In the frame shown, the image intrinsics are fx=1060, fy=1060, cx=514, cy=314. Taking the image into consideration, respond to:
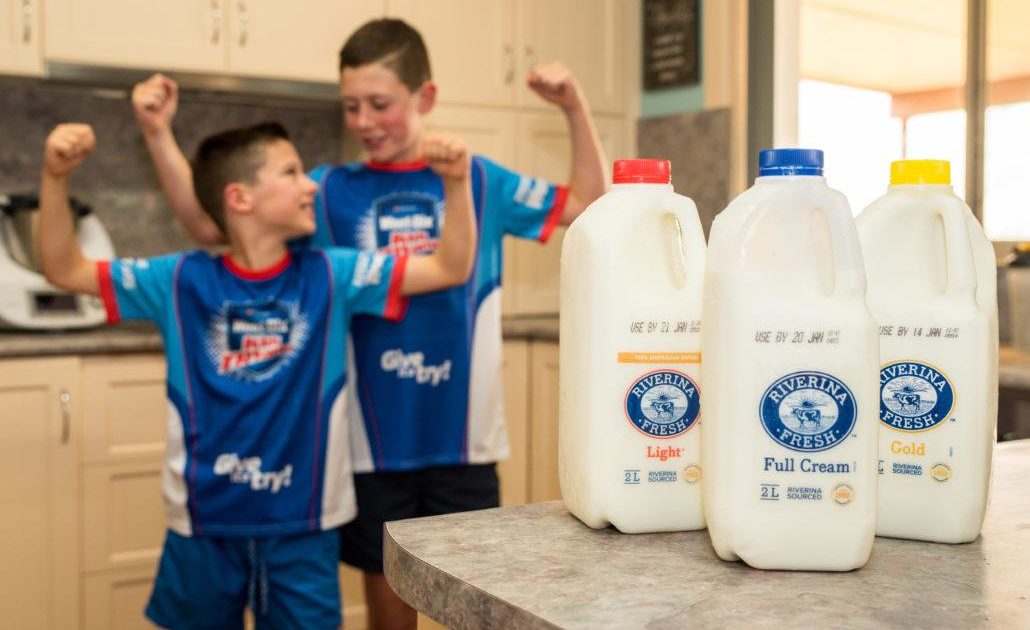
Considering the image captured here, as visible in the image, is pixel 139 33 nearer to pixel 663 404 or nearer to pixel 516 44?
pixel 516 44

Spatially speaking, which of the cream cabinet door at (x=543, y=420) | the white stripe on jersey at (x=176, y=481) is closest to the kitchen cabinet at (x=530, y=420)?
the cream cabinet door at (x=543, y=420)

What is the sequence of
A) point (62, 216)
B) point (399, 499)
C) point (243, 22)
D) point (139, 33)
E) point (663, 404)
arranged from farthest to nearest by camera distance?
point (243, 22), point (139, 33), point (399, 499), point (62, 216), point (663, 404)

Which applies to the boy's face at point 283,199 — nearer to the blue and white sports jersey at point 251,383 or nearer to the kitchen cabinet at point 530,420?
the blue and white sports jersey at point 251,383

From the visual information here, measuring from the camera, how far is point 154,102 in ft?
6.29

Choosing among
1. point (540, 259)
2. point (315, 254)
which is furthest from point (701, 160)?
point (315, 254)

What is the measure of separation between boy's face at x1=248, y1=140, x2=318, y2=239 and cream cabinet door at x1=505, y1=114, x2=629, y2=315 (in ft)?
4.64

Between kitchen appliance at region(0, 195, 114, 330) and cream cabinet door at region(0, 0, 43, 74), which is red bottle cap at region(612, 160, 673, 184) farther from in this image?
cream cabinet door at region(0, 0, 43, 74)

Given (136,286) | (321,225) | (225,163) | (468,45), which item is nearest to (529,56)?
(468,45)

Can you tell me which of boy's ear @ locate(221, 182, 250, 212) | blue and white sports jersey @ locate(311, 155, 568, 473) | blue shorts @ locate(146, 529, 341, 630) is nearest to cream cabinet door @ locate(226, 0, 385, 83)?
blue and white sports jersey @ locate(311, 155, 568, 473)

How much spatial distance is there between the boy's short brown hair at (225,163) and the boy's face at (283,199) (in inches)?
0.9

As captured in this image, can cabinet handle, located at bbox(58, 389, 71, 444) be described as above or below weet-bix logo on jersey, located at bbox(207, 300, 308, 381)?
below

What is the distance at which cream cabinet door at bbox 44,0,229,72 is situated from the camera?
2.57 metres

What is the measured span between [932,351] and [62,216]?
147 centimetres

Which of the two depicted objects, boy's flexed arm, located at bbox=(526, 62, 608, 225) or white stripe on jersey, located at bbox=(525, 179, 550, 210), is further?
white stripe on jersey, located at bbox=(525, 179, 550, 210)
